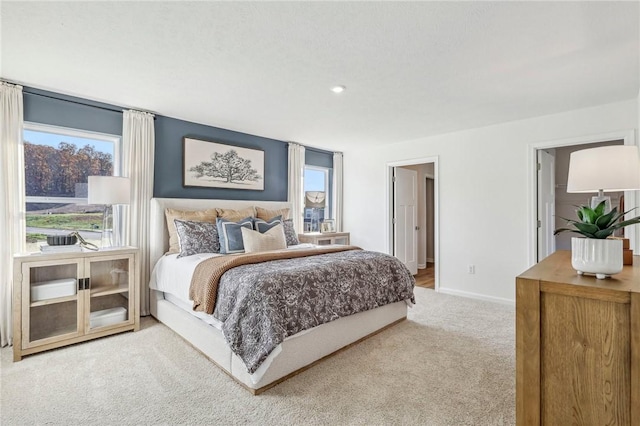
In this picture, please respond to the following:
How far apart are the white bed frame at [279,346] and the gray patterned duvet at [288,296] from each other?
4.2 inches

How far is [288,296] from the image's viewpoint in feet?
7.42

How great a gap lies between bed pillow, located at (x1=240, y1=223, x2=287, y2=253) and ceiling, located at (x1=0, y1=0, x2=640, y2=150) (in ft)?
4.56

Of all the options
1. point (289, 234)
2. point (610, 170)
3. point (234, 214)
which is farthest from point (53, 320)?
point (610, 170)

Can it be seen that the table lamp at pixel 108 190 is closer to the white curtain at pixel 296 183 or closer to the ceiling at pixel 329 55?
the ceiling at pixel 329 55

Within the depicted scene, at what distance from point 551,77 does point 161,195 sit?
4168 mm

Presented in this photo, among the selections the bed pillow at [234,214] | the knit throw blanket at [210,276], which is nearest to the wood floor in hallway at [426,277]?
the bed pillow at [234,214]

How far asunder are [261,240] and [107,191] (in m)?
1.51

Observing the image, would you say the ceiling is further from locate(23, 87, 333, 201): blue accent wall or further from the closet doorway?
the closet doorway

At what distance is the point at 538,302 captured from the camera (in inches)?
51.4

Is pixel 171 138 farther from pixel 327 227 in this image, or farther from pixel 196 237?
pixel 327 227

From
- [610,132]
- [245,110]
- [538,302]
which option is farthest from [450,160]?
[538,302]

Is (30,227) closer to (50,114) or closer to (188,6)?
(50,114)

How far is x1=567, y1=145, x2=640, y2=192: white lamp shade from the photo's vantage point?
163 cm

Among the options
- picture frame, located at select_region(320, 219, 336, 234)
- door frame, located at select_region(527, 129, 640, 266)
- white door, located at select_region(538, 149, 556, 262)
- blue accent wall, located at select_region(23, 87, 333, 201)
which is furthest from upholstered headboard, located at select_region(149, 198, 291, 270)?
white door, located at select_region(538, 149, 556, 262)
